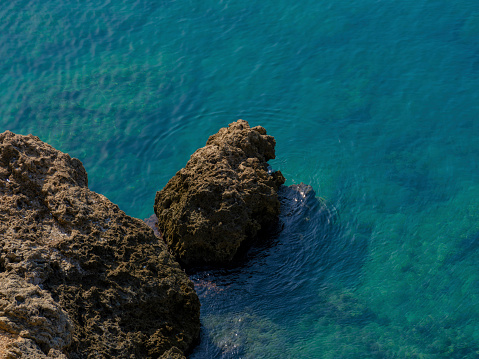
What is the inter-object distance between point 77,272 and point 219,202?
3.21 m

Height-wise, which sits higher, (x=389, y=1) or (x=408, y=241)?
(x=389, y=1)

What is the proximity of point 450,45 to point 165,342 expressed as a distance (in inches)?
540

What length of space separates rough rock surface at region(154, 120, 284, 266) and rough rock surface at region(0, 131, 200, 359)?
1.06 m

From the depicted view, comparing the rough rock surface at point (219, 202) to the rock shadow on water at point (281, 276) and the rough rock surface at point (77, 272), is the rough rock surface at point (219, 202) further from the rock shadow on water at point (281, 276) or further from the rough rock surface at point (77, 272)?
→ the rough rock surface at point (77, 272)

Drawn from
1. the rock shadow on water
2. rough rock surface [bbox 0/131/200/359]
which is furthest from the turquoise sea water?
rough rock surface [bbox 0/131/200/359]

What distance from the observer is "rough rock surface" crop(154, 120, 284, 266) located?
1080cm

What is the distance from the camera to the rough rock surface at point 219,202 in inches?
425

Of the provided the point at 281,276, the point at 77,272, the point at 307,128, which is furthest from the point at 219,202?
the point at 307,128

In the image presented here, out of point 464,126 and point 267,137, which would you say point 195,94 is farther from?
point 464,126

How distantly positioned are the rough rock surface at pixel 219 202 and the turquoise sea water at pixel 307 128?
0.56 m

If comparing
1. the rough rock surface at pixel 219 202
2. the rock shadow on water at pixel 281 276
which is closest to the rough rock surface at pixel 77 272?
the rock shadow on water at pixel 281 276

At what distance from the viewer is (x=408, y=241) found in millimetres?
12117

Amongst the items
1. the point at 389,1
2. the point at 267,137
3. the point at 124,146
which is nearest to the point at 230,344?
the point at 267,137

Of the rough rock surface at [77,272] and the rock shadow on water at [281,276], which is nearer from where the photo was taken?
the rough rock surface at [77,272]
